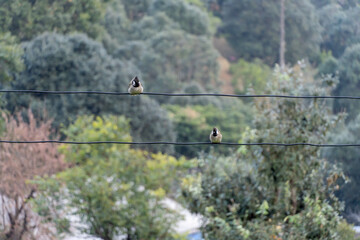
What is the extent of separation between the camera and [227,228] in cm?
828

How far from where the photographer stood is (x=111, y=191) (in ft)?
38.6

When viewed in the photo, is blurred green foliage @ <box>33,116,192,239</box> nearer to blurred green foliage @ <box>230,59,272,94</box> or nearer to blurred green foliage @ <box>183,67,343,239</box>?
blurred green foliage @ <box>183,67,343,239</box>

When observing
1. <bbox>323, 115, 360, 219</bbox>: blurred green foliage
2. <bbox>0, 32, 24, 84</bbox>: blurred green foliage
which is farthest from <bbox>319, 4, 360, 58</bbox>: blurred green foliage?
<bbox>0, 32, 24, 84</bbox>: blurred green foliage

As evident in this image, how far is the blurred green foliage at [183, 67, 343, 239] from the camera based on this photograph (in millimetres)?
8008

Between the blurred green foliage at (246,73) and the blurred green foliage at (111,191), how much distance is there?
23.8 m

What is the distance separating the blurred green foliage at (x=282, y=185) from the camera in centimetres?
801

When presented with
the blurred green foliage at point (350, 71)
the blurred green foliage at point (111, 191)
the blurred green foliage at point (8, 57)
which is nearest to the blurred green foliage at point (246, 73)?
the blurred green foliage at point (350, 71)

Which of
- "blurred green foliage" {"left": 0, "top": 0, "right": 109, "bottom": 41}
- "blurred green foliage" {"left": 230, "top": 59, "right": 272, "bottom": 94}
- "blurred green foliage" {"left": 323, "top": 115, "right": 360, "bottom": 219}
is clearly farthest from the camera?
"blurred green foliage" {"left": 230, "top": 59, "right": 272, "bottom": 94}

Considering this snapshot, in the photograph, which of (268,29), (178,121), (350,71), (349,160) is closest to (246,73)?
(268,29)

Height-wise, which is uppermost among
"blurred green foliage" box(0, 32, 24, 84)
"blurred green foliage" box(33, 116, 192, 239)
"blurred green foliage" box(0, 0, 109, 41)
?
"blurred green foliage" box(0, 0, 109, 41)

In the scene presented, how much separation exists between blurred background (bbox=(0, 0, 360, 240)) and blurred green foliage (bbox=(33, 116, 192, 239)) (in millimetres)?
30

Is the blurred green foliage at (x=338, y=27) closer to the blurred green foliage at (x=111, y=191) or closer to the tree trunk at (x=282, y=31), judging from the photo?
the tree trunk at (x=282, y=31)

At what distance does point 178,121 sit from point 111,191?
58.9ft

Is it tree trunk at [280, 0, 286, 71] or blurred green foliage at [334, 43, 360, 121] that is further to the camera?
tree trunk at [280, 0, 286, 71]
